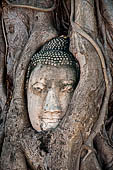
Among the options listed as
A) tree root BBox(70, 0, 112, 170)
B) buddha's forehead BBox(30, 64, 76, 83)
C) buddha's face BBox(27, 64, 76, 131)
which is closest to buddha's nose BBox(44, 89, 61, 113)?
buddha's face BBox(27, 64, 76, 131)

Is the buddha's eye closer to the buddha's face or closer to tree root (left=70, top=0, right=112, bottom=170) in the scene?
the buddha's face

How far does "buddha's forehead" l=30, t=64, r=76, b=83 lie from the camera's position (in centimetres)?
211

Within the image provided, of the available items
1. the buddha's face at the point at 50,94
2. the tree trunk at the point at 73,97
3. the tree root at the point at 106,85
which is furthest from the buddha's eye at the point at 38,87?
the tree root at the point at 106,85

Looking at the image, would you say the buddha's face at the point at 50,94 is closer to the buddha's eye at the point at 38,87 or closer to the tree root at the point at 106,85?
the buddha's eye at the point at 38,87

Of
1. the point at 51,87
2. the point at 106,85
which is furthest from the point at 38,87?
the point at 106,85

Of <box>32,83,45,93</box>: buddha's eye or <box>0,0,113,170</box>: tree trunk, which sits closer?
<box>0,0,113,170</box>: tree trunk

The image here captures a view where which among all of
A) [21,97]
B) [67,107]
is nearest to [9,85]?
[21,97]

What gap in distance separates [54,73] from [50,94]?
15 cm

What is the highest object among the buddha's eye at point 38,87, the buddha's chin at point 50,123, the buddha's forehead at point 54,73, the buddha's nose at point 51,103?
the buddha's forehead at point 54,73

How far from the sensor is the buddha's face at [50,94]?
2.08 metres

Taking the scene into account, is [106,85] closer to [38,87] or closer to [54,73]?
[54,73]

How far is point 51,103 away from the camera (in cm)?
207

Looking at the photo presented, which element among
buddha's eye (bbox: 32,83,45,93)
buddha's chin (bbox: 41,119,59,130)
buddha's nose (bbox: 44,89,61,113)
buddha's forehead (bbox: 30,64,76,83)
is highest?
buddha's forehead (bbox: 30,64,76,83)

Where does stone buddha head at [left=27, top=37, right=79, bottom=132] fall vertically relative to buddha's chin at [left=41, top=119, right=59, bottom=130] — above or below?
above
